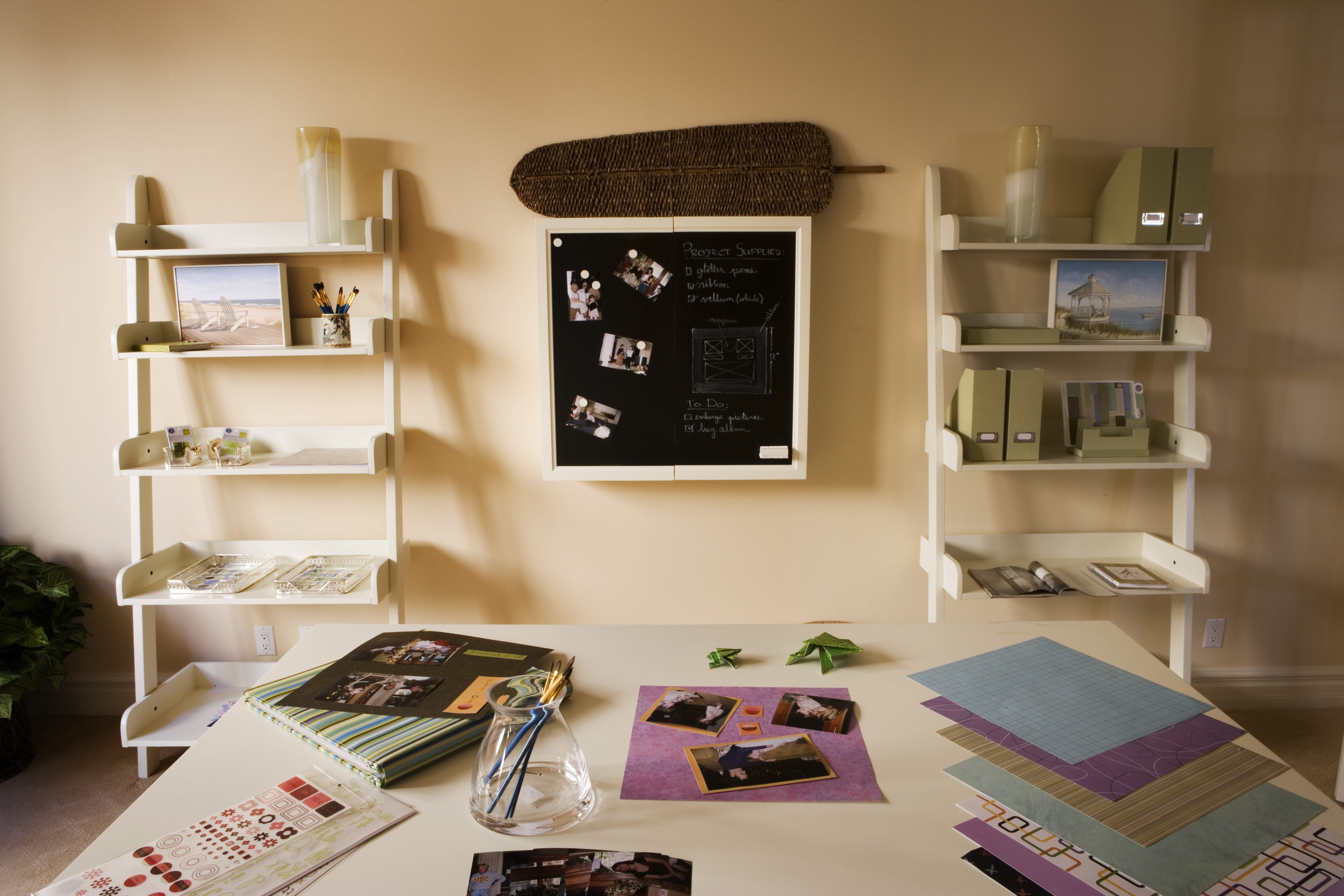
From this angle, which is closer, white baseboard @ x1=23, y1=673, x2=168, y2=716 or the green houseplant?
the green houseplant

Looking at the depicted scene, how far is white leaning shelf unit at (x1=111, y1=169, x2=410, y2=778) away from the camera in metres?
2.45

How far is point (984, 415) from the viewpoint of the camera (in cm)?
243

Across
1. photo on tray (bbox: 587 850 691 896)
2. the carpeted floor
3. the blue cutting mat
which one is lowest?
the carpeted floor

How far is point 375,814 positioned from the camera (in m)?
1.07

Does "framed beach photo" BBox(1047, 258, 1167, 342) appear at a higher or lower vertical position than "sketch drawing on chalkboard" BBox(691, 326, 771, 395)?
higher

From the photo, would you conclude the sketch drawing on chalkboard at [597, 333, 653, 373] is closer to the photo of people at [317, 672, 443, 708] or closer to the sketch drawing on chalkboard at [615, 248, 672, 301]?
the sketch drawing on chalkboard at [615, 248, 672, 301]

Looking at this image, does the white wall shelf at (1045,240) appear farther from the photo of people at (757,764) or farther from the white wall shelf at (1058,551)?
the photo of people at (757,764)

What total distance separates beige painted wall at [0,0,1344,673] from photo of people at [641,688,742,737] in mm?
1397

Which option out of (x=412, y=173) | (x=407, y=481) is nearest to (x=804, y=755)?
(x=407, y=481)

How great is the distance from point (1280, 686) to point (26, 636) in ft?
13.2

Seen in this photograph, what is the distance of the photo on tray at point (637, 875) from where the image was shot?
0.94 metres

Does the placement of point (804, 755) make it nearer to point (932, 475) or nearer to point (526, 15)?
point (932, 475)

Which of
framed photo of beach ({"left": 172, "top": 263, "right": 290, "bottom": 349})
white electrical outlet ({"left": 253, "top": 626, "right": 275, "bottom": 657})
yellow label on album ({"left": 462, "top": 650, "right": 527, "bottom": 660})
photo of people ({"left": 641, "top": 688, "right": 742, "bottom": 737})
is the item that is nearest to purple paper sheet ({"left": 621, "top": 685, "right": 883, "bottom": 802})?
photo of people ({"left": 641, "top": 688, "right": 742, "bottom": 737})

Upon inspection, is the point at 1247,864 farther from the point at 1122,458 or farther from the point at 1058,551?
the point at 1058,551
